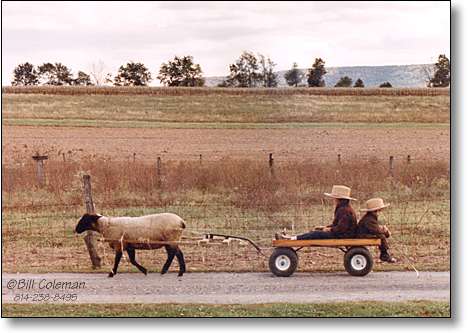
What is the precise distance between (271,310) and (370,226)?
168cm

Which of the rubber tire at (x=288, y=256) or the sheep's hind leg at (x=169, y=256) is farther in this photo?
the sheep's hind leg at (x=169, y=256)

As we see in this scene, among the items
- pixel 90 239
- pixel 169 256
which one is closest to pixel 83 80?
pixel 90 239

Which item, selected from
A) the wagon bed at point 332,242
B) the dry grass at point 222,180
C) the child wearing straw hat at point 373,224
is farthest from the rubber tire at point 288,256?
the dry grass at point 222,180

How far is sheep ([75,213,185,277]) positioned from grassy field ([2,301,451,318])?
2.54 feet

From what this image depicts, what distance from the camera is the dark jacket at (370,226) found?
15328 millimetres

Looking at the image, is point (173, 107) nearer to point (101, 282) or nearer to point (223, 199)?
point (223, 199)

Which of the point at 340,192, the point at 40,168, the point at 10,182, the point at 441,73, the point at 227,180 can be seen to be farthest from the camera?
the point at 40,168

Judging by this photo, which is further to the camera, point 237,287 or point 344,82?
point 344,82

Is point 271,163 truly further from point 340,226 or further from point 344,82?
point 340,226

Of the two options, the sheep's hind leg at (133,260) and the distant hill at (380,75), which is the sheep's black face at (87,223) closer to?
the sheep's hind leg at (133,260)

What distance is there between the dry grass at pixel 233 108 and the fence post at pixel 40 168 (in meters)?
0.50

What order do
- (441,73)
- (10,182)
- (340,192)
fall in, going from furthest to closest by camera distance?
(10,182), (441,73), (340,192)

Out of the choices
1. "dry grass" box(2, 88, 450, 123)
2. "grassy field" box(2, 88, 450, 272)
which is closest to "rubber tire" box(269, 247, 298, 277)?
"grassy field" box(2, 88, 450, 272)

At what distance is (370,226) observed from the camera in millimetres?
15344
